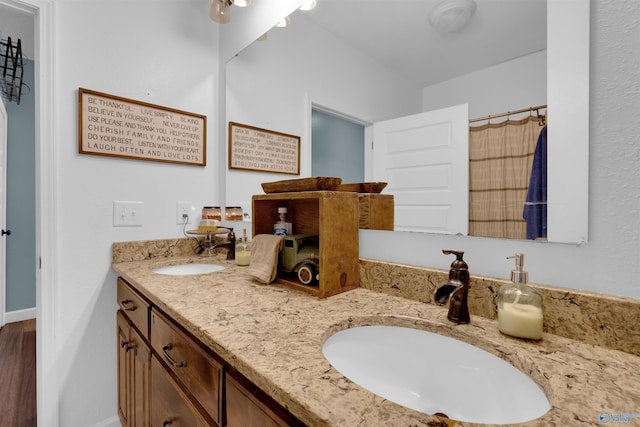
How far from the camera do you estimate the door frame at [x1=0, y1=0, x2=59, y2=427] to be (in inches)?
49.1

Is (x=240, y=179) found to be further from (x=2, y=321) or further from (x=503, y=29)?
(x=2, y=321)

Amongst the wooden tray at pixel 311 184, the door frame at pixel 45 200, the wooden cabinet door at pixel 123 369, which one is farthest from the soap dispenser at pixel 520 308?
the door frame at pixel 45 200

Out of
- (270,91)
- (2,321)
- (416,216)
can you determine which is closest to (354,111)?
(416,216)

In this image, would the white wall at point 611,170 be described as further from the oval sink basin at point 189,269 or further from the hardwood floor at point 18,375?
the hardwood floor at point 18,375

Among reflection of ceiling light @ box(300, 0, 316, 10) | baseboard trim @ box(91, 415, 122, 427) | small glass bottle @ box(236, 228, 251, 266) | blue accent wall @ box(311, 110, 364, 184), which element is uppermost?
reflection of ceiling light @ box(300, 0, 316, 10)

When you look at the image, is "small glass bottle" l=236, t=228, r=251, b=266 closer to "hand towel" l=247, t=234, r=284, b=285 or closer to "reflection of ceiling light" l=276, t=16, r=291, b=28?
"hand towel" l=247, t=234, r=284, b=285

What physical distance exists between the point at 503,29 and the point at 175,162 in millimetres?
1519

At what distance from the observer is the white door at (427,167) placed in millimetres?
795

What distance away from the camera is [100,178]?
4.57 ft

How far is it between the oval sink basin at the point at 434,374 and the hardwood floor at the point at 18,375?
1.84 meters

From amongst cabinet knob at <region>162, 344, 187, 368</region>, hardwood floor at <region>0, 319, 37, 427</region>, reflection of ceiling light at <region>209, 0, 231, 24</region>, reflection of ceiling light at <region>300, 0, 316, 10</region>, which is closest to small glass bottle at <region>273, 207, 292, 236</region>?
cabinet knob at <region>162, 344, 187, 368</region>

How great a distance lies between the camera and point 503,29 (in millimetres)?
728

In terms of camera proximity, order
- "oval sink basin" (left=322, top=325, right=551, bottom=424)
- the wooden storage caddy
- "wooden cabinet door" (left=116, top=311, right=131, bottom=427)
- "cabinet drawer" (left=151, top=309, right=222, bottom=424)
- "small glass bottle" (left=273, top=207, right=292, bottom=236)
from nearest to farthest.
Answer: "oval sink basin" (left=322, top=325, right=551, bottom=424) < "cabinet drawer" (left=151, top=309, right=222, bottom=424) < the wooden storage caddy < "small glass bottle" (left=273, top=207, right=292, bottom=236) < "wooden cabinet door" (left=116, top=311, right=131, bottom=427)

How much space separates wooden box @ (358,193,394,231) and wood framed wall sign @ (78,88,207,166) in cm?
111
